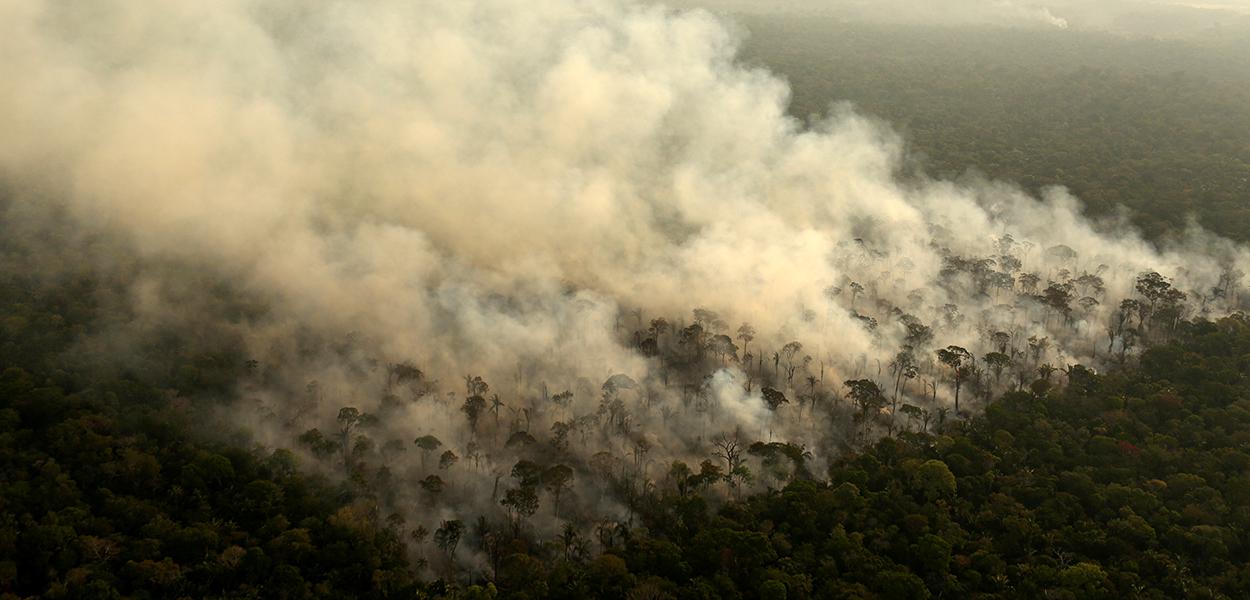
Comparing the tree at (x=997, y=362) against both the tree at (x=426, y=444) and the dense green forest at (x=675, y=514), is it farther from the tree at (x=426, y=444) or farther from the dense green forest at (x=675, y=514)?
the tree at (x=426, y=444)

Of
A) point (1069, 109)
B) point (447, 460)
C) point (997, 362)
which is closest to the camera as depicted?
point (447, 460)

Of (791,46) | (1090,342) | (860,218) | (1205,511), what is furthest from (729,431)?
(791,46)

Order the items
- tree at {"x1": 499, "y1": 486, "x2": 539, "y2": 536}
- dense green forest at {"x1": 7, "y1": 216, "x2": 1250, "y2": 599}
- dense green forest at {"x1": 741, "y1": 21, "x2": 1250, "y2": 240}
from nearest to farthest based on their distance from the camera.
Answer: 1. dense green forest at {"x1": 7, "y1": 216, "x2": 1250, "y2": 599}
2. tree at {"x1": 499, "y1": 486, "x2": 539, "y2": 536}
3. dense green forest at {"x1": 741, "y1": 21, "x2": 1250, "y2": 240}

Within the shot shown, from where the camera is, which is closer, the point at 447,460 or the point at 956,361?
the point at 447,460

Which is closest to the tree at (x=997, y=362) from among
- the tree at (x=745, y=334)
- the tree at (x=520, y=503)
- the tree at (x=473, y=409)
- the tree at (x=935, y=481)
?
the tree at (x=935, y=481)

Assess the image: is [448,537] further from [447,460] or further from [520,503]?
[447,460]

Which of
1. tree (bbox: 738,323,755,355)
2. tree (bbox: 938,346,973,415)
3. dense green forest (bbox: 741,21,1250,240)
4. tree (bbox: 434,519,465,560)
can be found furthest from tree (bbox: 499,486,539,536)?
dense green forest (bbox: 741,21,1250,240)

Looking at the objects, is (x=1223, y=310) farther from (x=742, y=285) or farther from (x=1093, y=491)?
(x=742, y=285)

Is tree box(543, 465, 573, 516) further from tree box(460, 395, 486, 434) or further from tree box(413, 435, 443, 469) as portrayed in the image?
tree box(460, 395, 486, 434)

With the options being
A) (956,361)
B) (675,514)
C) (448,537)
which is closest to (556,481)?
(448,537)

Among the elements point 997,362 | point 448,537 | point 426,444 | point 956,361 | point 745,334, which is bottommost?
point 448,537
